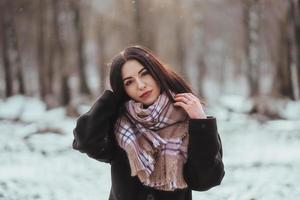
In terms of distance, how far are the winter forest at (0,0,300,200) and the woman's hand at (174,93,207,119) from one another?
18.4 inches

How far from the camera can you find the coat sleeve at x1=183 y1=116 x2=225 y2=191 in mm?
2314

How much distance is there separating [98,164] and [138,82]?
25.2 ft

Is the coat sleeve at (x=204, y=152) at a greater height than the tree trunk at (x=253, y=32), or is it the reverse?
the coat sleeve at (x=204, y=152)

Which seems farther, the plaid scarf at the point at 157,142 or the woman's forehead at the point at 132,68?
the woman's forehead at the point at 132,68

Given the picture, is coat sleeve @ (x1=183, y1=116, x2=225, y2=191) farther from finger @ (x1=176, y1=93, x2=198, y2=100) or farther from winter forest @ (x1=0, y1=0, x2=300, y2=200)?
winter forest @ (x1=0, y1=0, x2=300, y2=200)

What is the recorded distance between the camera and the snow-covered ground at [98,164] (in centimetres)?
780

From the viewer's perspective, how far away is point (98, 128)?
240cm

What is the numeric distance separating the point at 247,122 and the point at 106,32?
16.9m

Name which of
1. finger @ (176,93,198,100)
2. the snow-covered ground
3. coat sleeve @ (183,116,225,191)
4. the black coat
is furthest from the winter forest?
coat sleeve @ (183,116,225,191)

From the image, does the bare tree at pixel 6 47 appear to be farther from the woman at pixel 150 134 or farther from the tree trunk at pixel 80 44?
the woman at pixel 150 134

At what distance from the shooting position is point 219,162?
2.37 metres

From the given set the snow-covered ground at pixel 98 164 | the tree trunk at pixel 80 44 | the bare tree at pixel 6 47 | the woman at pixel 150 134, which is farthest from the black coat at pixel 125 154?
the bare tree at pixel 6 47

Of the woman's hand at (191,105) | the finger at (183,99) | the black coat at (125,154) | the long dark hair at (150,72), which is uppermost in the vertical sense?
the long dark hair at (150,72)

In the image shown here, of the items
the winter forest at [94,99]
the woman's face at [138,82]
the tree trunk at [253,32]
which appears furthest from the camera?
the tree trunk at [253,32]
